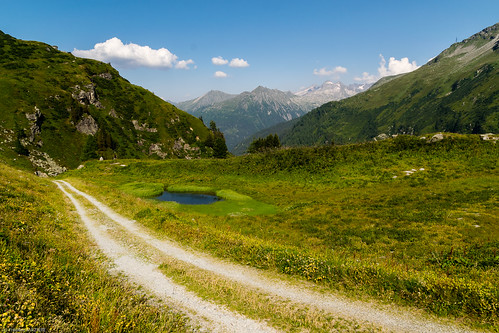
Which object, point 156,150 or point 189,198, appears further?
point 156,150

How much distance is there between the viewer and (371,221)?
24.1 m

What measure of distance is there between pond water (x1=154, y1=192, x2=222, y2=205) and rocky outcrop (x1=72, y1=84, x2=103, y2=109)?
153m

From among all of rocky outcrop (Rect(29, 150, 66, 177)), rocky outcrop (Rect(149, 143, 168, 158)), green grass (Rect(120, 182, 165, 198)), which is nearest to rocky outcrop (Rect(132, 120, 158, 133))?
rocky outcrop (Rect(149, 143, 168, 158))

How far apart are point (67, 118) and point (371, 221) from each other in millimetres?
165670

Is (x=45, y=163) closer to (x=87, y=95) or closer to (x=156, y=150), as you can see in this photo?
(x=156, y=150)

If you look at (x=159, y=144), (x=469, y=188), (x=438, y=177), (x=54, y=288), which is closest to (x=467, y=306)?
(x=54, y=288)

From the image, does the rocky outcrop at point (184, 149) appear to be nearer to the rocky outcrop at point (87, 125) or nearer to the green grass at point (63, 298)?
the rocky outcrop at point (87, 125)

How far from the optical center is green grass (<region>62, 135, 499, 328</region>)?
10.6 meters

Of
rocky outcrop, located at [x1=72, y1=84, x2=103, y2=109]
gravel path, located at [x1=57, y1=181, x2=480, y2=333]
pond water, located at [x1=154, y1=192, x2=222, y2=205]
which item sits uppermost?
rocky outcrop, located at [x1=72, y1=84, x2=103, y2=109]

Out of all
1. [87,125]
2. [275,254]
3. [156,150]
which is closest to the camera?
[275,254]

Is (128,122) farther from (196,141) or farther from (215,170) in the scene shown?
(215,170)

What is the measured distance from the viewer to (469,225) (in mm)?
19719

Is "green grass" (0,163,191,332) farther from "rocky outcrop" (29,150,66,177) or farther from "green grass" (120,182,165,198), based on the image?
"rocky outcrop" (29,150,66,177)

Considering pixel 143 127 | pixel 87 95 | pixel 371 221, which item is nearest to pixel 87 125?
pixel 87 95
